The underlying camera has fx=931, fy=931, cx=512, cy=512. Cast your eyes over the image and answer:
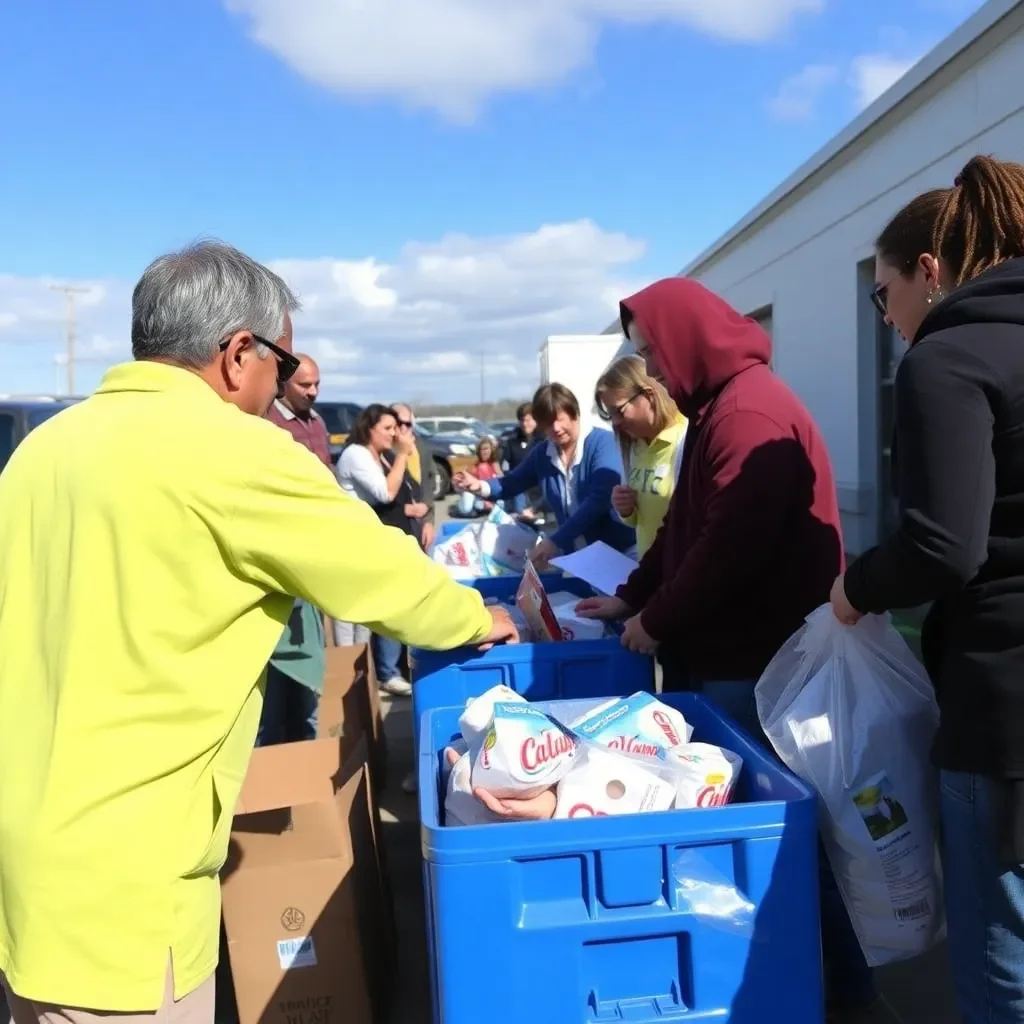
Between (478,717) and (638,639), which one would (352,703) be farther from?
(478,717)

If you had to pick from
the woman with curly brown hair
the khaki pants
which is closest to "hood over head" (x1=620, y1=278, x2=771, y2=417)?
the woman with curly brown hair

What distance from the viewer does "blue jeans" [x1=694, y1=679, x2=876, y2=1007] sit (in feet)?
7.02

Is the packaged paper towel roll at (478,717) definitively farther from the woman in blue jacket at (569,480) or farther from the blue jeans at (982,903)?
the woman in blue jacket at (569,480)

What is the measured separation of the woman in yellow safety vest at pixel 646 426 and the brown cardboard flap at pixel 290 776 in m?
1.39

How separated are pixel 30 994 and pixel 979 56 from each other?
680 cm

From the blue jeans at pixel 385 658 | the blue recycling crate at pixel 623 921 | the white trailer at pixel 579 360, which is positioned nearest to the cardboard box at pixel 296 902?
the blue recycling crate at pixel 623 921

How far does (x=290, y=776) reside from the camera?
2311 mm

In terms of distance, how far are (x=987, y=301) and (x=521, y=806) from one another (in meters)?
1.00

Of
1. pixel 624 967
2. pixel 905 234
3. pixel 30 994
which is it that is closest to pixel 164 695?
pixel 30 994

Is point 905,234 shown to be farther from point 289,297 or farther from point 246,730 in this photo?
point 246,730

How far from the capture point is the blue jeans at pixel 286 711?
359 cm

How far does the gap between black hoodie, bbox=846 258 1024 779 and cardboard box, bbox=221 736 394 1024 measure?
56.3 inches

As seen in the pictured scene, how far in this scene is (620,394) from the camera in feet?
10.3

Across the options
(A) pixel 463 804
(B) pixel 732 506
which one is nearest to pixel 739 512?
(B) pixel 732 506
